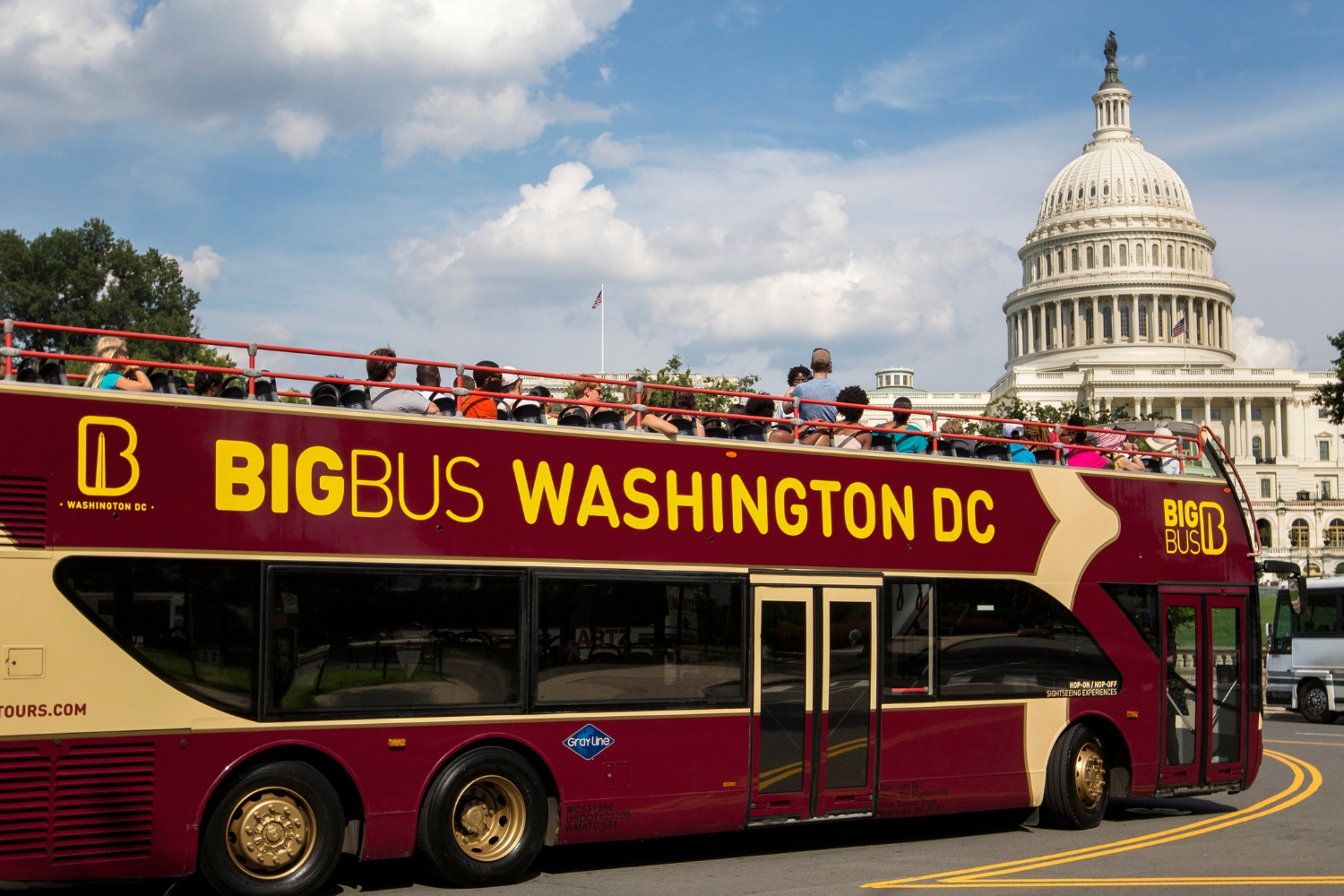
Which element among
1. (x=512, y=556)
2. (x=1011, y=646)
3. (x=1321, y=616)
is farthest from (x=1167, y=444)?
(x=1321, y=616)

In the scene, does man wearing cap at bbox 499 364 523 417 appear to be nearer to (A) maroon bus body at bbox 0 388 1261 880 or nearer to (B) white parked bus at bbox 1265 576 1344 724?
(A) maroon bus body at bbox 0 388 1261 880

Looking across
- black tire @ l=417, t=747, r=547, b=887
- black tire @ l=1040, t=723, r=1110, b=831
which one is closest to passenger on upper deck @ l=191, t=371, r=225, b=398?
black tire @ l=417, t=747, r=547, b=887

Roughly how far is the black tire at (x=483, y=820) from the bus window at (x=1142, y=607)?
6.24 metres

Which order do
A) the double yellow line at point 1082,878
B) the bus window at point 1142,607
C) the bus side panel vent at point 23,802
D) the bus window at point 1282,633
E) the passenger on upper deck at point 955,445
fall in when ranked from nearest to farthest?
the bus side panel vent at point 23,802, the double yellow line at point 1082,878, the passenger on upper deck at point 955,445, the bus window at point 1142,607, the bus window at point 1282,633

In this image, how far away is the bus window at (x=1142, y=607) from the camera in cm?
1312

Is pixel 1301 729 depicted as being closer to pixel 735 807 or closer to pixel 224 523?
pixel 735 807

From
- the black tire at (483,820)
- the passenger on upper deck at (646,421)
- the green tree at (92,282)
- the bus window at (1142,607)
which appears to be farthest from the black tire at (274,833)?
the green tree at (92,282)

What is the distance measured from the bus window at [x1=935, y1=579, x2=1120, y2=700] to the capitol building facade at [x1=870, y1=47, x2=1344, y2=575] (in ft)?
360

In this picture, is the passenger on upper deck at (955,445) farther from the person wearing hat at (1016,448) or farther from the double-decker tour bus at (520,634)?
the person wearing hat at (1016,448)

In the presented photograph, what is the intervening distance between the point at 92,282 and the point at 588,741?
302 feet

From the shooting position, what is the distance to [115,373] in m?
8.70

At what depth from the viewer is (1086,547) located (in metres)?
12.9

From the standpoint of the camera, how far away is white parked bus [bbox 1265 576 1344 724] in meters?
27.6

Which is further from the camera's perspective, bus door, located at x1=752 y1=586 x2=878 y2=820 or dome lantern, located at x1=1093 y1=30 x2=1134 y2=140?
dome lantern, located at x1=1093 y1=30 x2=1134 y2=140
